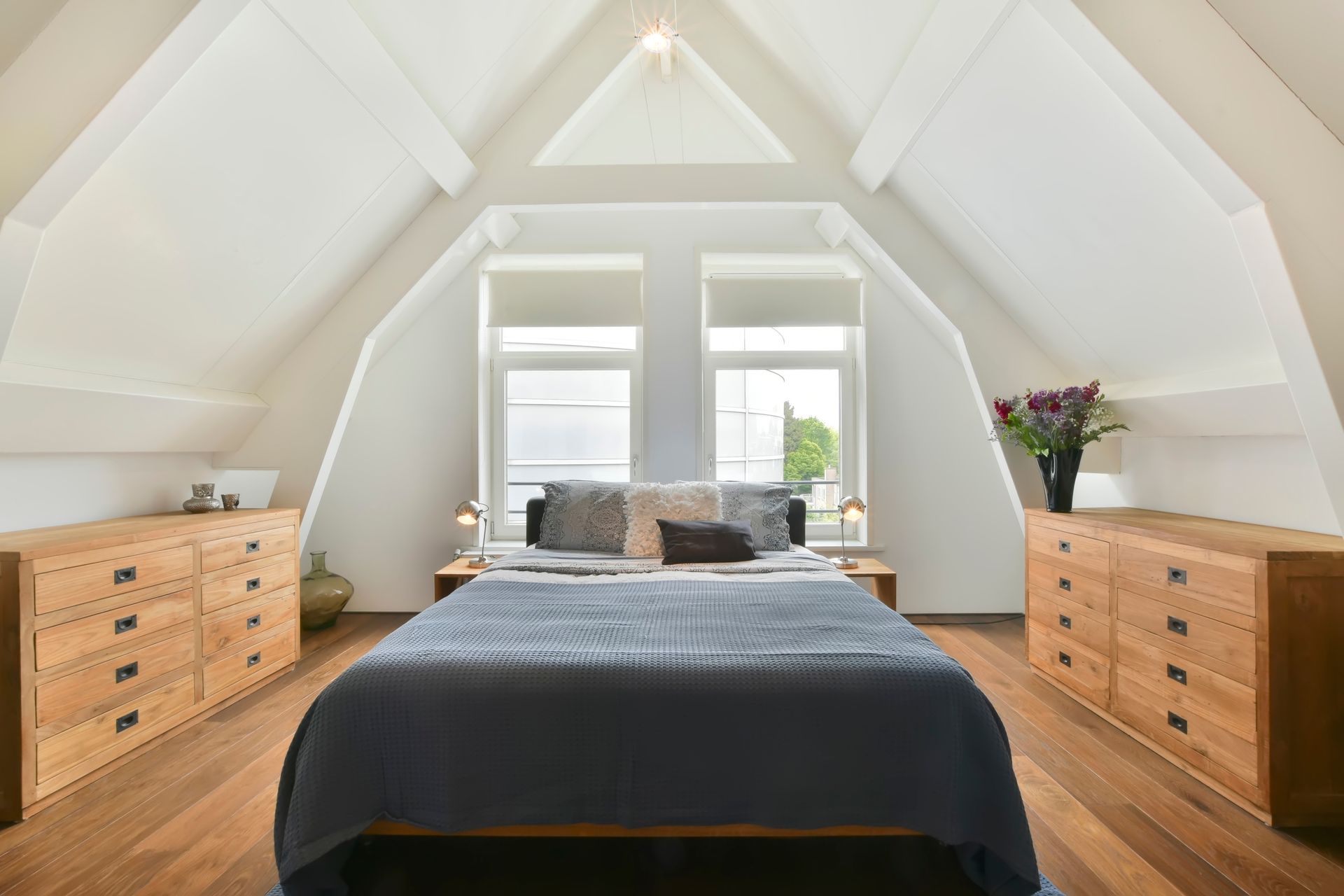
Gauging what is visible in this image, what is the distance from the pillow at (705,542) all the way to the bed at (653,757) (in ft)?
4.14

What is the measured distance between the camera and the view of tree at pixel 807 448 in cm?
416

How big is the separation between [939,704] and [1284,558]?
118 centimetres

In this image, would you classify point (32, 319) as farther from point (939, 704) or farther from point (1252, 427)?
point (1252, 427)

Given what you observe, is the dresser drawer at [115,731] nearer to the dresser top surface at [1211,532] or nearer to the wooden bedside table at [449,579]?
the wooden bedside table at [449,579]

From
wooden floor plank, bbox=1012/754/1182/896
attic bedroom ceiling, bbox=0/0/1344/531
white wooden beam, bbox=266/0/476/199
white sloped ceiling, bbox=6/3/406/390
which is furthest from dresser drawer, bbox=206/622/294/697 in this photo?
wooden floor plank, bbox=1012/754/1182/896

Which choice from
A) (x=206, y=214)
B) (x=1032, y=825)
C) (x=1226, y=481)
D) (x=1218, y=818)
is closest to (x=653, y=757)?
(x=1032, y=825)

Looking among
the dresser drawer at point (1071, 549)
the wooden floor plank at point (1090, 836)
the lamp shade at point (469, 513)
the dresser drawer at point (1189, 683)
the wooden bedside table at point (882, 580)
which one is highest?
the lamp shade at point (469, 513)

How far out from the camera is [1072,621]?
2.77m

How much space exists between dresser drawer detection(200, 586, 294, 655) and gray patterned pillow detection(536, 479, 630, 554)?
121 cm

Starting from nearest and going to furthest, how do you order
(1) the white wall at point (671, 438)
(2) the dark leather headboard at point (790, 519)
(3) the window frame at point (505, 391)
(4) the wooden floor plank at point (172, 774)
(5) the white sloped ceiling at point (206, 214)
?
1. (4) the wooden floor plank at point (172, 774)
2. (5) the white sloped ceiling at point (206, 214)
3. (2) the dark leather headboard at point (790, 519)
4. (1) the white wall at point (671, 438)
5. (3) the window frame at point (505, 391)

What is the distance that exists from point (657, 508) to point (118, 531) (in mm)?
2078

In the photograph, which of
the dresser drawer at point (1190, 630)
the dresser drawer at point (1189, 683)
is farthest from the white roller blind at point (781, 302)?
the dresser drawer at point (1189, 683)

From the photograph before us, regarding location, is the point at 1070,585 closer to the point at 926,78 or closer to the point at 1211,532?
the point at 1211,532

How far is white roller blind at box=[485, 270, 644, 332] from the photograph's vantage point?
4.04m
